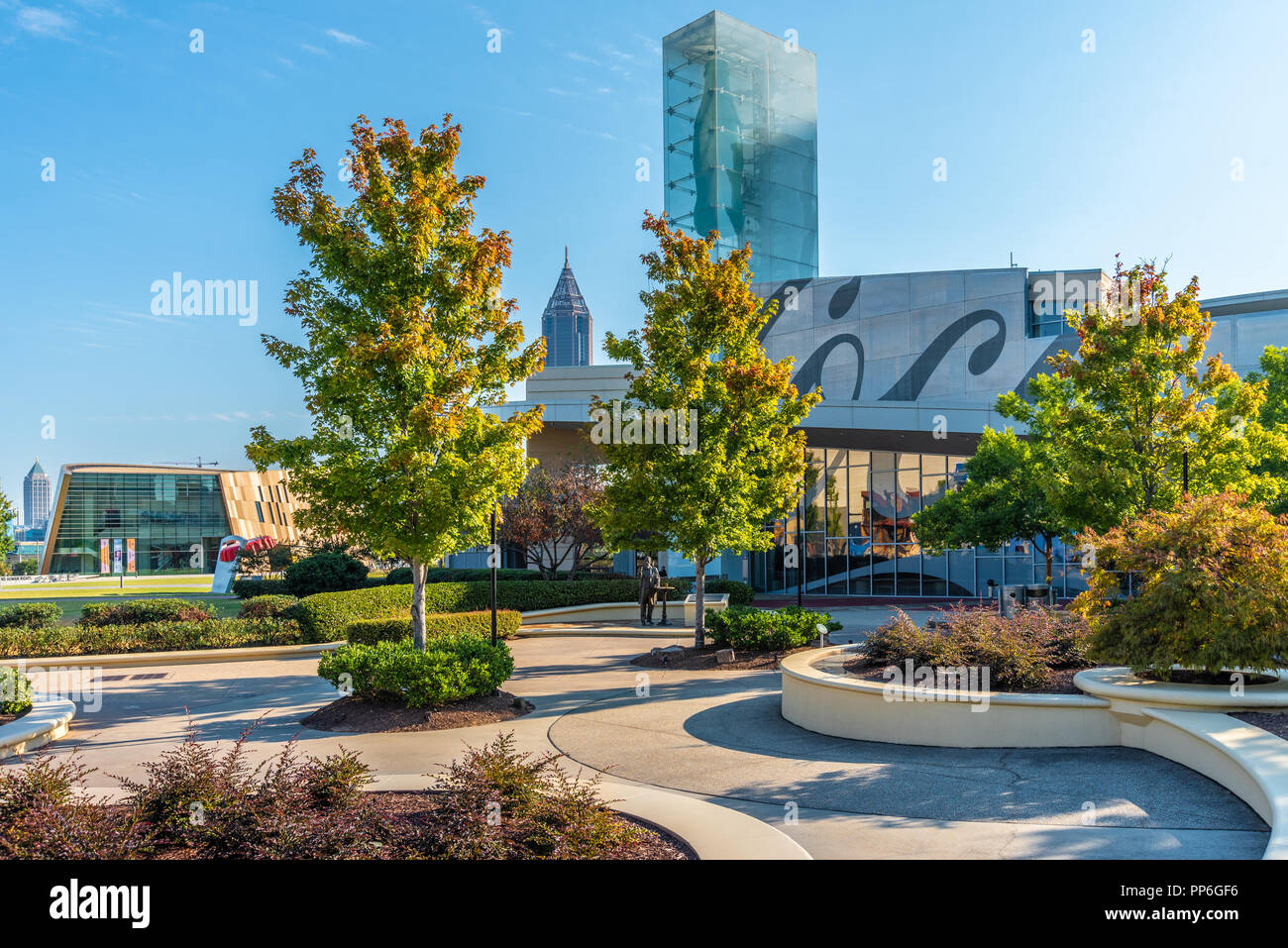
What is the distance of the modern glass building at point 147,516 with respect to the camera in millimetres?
83312

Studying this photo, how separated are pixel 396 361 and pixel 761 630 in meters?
9.10

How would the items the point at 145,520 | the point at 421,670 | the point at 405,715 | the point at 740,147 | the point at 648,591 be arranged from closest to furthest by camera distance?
1. the point at 405,715
2. the point at 421,670
3. the point at 648,591
4. the point at 740,147
5. the point at 145,520

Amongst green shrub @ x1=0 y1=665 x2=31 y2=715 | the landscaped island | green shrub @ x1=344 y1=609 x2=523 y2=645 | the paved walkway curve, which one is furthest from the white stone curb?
green shrub @ x1=344 y1=609 x2=523 y2=645

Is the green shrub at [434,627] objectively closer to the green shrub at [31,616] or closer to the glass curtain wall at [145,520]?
the green shrub at [31,616]

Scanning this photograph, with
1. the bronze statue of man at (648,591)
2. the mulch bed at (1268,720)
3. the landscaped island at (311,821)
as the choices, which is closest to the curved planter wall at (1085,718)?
the mulch bed at (1268,720)

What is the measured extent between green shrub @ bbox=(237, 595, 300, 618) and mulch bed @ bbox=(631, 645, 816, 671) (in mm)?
9051

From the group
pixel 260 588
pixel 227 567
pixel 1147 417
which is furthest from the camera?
pixel 227 567

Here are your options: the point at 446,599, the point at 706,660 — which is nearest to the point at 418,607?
Result: the point at 706,660

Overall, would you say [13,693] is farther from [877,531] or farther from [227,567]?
[877,531]

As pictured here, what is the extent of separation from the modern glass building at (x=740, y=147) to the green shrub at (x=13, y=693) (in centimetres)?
4926

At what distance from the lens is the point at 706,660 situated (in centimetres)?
1702

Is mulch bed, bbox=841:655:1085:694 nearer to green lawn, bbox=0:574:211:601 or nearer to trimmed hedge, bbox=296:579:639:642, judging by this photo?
trimmed hedge, bbox=296:579:639:642

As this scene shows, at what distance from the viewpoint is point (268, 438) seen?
39.6 feet
